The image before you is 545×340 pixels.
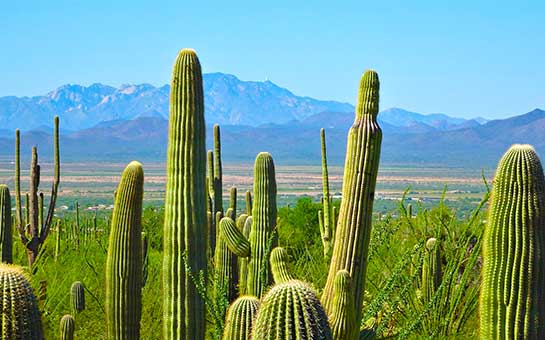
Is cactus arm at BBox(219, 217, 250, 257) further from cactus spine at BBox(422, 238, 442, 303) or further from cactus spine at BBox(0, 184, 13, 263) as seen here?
cactus spine at BBox(0, 184, 13, 263)

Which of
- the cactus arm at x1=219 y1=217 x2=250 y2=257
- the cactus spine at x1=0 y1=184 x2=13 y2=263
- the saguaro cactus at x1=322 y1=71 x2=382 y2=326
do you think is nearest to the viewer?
the saguaro cactus at x1=322 y1=71 x2=382 y2=326

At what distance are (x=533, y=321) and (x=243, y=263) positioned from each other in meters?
4.45

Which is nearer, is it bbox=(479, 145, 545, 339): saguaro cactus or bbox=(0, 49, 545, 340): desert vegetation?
bbox=(0, 49, 545, 340): desert vegetation

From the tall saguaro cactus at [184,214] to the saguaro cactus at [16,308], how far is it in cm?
241

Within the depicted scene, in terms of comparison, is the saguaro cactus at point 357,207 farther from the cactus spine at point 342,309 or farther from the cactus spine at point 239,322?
the cactus spine at point 239,322

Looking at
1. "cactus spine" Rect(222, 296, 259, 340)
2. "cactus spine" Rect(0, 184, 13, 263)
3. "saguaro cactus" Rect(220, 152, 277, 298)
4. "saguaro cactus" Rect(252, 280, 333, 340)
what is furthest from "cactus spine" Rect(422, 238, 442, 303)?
"saguaro cactus" Rect(252, 280, 333, 340)

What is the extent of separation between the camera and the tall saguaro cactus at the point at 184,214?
6098mm

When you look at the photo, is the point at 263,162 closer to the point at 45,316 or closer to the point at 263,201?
the point at 263,201

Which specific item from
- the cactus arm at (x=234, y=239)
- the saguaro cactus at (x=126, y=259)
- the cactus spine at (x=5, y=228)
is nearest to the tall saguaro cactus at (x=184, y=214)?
the saguaro cactus at (x=126, y=259)

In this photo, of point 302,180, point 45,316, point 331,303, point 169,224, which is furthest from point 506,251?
point 302,180

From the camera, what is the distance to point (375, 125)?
17.7 ft

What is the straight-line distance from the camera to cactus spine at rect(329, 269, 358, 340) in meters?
4.67

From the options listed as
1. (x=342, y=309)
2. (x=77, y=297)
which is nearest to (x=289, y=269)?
(x=342, y=309)

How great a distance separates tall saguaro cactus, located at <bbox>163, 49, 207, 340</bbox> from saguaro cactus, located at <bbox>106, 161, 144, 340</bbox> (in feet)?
2.14
